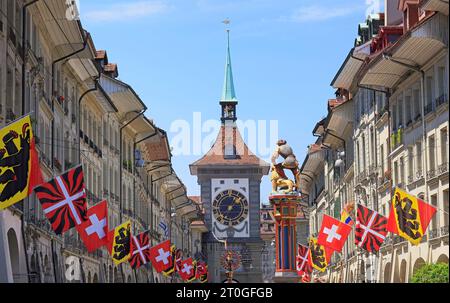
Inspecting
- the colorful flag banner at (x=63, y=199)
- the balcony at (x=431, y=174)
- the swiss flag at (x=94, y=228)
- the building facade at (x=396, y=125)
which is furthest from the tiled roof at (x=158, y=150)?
the colorful flag banner at (x=63, y=199)

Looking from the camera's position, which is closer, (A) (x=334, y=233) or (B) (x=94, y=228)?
(B) (x=94, y=228)

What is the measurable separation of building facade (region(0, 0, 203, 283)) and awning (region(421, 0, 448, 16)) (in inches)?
562

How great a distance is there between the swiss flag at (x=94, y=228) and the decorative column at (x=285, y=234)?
3455 cm

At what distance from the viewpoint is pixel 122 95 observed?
7450 cm

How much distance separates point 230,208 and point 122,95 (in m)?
108

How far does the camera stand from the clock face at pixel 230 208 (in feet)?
591

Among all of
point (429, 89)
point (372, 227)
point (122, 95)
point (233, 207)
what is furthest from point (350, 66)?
point (233, 207)

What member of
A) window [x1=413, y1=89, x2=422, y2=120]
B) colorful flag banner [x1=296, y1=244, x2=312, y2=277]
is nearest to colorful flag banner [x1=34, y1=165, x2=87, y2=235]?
window [x1=413, y1=89, x2=422, y2=120]

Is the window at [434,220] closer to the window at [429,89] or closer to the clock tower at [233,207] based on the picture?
the window at [429,89]

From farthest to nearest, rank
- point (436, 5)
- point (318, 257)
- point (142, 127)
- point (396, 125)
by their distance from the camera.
→ point (142, 127), point (318, 257), point (396, 125), point (436, 5)

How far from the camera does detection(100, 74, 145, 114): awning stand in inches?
2857

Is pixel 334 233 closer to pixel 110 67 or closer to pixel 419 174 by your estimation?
pixel 419 174
